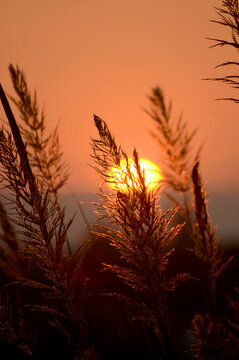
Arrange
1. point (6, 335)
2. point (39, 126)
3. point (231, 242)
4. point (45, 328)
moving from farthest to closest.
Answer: point (231, 242), point (45, 328), point (39, 126), point (6, 335)

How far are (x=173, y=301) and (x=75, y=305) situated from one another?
4699 mm

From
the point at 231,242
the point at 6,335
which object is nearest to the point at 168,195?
the point at 6,335

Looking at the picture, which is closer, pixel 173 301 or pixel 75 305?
pixel 75 305

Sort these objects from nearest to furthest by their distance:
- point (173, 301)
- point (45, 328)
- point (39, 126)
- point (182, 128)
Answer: point (39, 126)
point (182, 128)
point (45, 328)
point (173, 301)

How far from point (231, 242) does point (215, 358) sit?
5104mm

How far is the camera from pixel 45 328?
→ 523 cm

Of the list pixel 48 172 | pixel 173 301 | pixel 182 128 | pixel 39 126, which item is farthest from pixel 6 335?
pixel 173 301

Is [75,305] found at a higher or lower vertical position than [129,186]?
lower

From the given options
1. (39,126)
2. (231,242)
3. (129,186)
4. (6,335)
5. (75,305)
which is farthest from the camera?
(231,242)

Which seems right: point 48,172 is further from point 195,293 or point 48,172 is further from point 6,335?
point 195,293

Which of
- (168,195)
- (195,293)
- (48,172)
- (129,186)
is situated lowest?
(195,293)

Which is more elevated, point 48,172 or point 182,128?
point 182,128

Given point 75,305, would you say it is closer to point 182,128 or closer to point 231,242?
point 182,128

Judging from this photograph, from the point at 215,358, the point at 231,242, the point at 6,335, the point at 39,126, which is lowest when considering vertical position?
the point at 231,242
